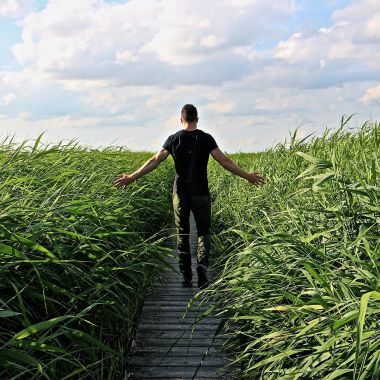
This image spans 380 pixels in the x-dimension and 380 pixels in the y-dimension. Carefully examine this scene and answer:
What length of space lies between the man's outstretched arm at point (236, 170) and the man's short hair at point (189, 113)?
0.43 meters

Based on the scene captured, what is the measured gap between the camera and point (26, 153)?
603 cm

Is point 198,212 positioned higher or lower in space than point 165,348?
higher

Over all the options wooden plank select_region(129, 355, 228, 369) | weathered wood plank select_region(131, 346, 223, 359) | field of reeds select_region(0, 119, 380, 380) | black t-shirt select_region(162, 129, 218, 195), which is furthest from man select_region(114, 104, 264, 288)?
wooden plank select_region(129, 355, 228, 369)

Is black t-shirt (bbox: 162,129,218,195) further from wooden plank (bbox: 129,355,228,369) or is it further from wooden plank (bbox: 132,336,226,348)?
wooden plank (bbox: 129,355,228,369)

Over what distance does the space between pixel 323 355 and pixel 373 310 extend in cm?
32

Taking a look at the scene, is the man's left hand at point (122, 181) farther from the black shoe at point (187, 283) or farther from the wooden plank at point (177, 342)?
the wooden plank at point (177, 342)

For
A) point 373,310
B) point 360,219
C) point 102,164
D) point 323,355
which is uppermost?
point 102,164

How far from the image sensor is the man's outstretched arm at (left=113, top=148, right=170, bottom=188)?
5663 mm

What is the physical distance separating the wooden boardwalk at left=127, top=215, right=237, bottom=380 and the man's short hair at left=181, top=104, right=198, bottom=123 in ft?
6.30

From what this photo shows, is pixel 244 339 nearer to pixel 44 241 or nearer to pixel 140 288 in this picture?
pixel 140 288

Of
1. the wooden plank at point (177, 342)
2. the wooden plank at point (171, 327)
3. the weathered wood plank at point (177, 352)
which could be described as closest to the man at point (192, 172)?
the wooden plank at point (171, 327)

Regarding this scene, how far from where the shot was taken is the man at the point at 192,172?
6.02m

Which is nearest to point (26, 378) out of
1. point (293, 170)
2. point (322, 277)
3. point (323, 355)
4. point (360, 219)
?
point (323, 355)

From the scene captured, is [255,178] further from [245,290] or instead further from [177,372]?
[177,372]
